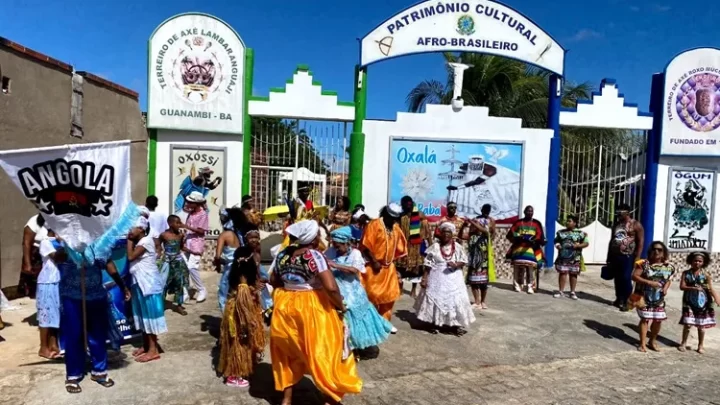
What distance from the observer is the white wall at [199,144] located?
966 cm

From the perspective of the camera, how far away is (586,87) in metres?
17.2

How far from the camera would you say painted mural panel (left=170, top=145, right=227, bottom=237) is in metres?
9.66

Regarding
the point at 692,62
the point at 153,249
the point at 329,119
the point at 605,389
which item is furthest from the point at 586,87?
the point at 153,249

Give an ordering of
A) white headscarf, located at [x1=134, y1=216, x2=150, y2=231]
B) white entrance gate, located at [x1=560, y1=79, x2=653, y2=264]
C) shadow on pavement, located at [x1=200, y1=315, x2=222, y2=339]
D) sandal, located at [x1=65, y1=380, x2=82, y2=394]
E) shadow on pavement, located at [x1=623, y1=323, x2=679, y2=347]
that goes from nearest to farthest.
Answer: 1. sandal, located at [x1=65, y1=380, x2=82, y2=394]
2. white headscarf, located at [x1=134, y1=216, x2=150, y2=231]
3. shadow on pavement, located at [x1=200, y1=315, x2=222, y2=339]
4. shadow on pavement, located at [x1=623, y1=323, x2=679, y2=347]
5. white entrance gate, located at [x1=560, y1=79, x2=653, y2=264]

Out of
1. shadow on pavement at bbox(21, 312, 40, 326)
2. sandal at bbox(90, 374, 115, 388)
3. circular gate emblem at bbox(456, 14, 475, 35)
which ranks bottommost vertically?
shadow on pavement at bbox(21, 312, 40, 326)

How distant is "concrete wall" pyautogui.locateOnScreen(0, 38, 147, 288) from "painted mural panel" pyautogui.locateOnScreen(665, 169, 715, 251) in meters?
11.4

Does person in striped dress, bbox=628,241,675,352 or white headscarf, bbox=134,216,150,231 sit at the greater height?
white headscarf, bbox=134,216,150,231

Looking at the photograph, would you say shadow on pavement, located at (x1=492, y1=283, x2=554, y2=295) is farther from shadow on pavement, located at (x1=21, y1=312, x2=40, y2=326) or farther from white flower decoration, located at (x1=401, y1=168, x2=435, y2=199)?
shadow on pavement, located at (x1=21, y1=312, x2=40, y2=326)

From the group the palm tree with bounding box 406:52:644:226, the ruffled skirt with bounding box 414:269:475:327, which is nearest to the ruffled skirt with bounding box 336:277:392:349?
the ruffled skirt with bounding box 414:269:475:327

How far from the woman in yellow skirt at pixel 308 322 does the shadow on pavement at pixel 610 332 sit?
167 inches

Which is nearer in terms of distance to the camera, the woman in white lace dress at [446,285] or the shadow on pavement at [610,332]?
the woman in white lace dress at [446,285]

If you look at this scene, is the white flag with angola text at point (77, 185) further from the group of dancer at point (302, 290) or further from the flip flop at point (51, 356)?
the flip flop at point (51, 356)

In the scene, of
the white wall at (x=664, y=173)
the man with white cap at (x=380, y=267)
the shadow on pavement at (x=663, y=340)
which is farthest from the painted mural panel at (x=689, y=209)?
the man with white cap at (x=380, y=267)

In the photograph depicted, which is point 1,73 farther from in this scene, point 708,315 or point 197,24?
point 708,315
